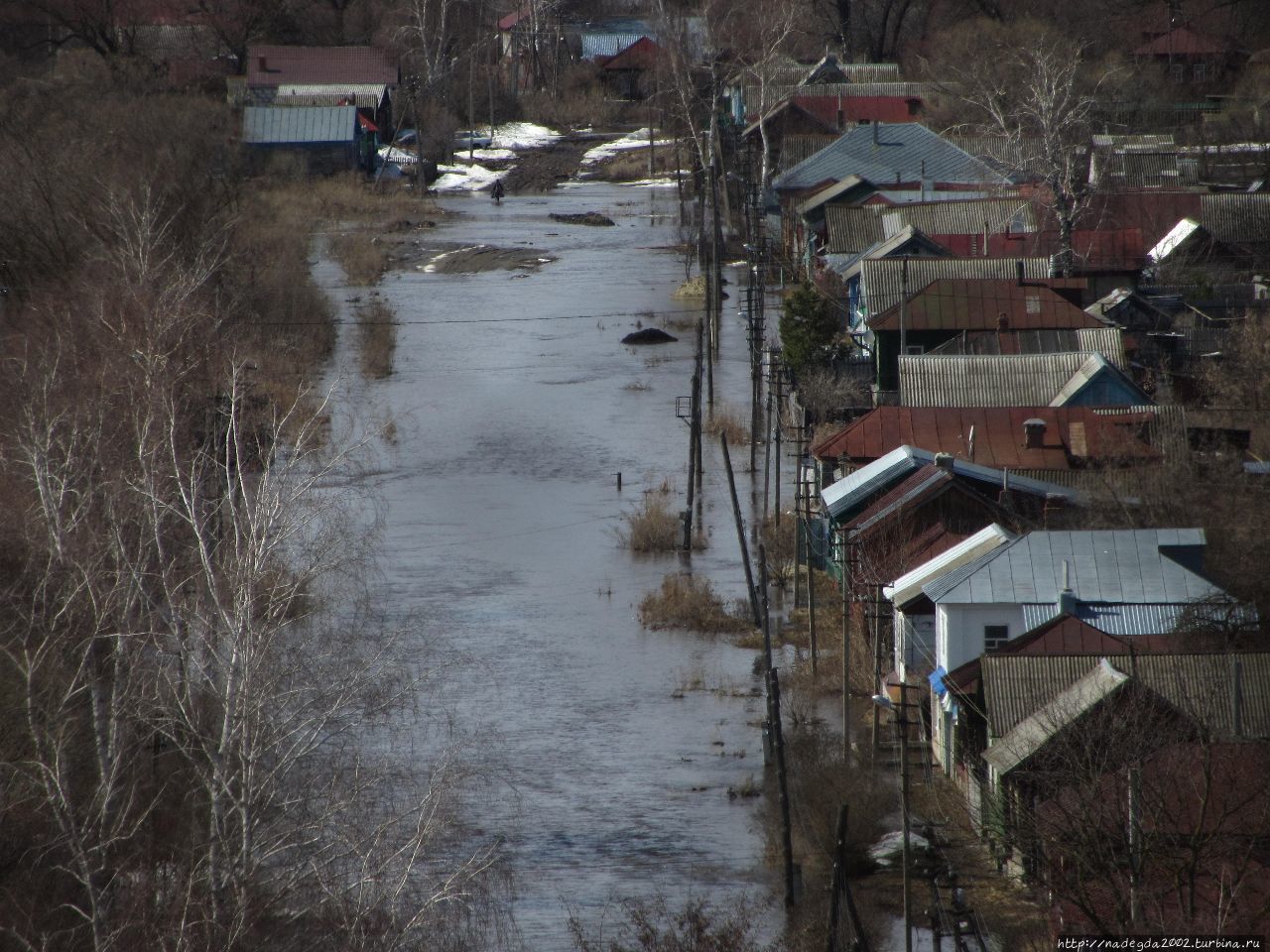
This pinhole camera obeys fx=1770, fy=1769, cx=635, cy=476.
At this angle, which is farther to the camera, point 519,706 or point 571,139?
point 571,139

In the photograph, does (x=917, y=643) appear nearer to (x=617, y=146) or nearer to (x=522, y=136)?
(x=617, y=146)

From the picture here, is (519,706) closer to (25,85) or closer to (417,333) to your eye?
(417,333)

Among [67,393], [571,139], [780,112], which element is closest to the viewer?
[67,393]

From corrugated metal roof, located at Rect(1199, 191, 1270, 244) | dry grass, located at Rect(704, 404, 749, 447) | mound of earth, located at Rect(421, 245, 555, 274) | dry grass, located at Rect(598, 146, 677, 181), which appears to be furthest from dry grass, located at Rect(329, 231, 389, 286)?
corrugated metal roof, located at Rect(1199, 191, 1270, 244)

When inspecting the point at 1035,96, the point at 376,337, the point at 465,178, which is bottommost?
the point at 376,337

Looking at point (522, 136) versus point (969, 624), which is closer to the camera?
point (969, 624)

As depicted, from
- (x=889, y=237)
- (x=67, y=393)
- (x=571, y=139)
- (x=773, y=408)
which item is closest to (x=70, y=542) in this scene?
(x=67, y=393)

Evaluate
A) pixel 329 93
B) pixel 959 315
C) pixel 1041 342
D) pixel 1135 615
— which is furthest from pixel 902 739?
pixel 329 93
